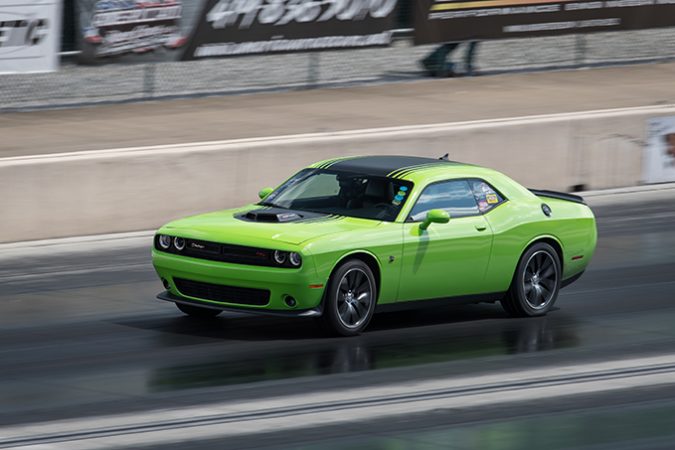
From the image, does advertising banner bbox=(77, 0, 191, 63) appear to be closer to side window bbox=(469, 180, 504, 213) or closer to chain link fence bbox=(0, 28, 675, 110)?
chain link fence bbox=(0, 28, 675, 110)

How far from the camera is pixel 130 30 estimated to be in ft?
66.6

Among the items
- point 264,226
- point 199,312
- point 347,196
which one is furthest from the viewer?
point 199,312

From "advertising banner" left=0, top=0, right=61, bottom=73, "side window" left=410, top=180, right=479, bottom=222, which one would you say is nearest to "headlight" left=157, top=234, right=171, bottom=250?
"side window" left=410, top=180, right=479, bottom=222

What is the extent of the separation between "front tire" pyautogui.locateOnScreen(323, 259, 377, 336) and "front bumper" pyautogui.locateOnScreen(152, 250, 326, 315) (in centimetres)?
13

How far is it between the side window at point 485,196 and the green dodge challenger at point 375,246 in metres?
0.01

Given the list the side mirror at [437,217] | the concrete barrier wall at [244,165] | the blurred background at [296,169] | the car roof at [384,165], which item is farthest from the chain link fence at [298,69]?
the side mirror at [437,217]

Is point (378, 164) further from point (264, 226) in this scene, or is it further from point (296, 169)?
point (296, 169)

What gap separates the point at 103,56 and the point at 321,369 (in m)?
11.0

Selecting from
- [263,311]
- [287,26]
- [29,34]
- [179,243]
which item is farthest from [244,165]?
[263,311]

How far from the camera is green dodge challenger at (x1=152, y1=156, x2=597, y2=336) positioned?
1078cm

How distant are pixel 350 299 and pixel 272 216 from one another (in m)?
0.94

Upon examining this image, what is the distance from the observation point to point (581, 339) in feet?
38.0

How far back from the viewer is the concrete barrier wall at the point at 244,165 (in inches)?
621

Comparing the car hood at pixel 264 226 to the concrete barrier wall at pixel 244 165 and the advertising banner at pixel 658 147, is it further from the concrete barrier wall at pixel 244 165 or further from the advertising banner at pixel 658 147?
the advertising banner at pixel 658 147
